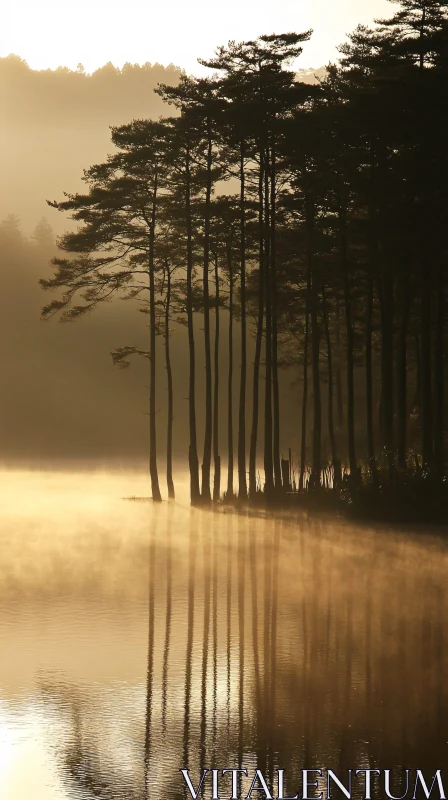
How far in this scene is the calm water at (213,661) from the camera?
9.14 metres

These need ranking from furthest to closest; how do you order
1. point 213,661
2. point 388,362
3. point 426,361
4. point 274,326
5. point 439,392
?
point 274,326 < point 388,362 < point 426,361 < point 439,392 < point 213,661

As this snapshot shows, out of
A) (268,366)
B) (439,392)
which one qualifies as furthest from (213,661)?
(268,366)

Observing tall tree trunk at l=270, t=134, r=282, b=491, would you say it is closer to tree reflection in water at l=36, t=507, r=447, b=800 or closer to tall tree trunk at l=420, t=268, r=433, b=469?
tall tree trunk at l=420, t=268, r=433, b=469

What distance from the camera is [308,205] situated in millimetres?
41219

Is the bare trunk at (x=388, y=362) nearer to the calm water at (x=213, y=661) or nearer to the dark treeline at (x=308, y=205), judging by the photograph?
the dark treeline at (x=308, y=205)

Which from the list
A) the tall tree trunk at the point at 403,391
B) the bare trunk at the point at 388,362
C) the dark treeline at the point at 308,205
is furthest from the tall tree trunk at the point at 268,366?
the tall tree trunk at the point at 403,391

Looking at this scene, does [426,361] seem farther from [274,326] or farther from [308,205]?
[308,205]

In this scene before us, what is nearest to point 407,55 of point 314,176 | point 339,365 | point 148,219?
point 314,176

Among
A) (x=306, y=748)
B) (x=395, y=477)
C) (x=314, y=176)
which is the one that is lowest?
(x=306, y=748)

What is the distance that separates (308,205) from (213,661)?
2981 centimetres

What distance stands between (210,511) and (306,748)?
1148 inches

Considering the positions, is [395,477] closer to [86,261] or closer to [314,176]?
[314,176]

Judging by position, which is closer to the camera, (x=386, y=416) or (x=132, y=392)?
(x=386, y=416)

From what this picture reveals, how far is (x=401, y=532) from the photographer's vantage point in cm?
2948
